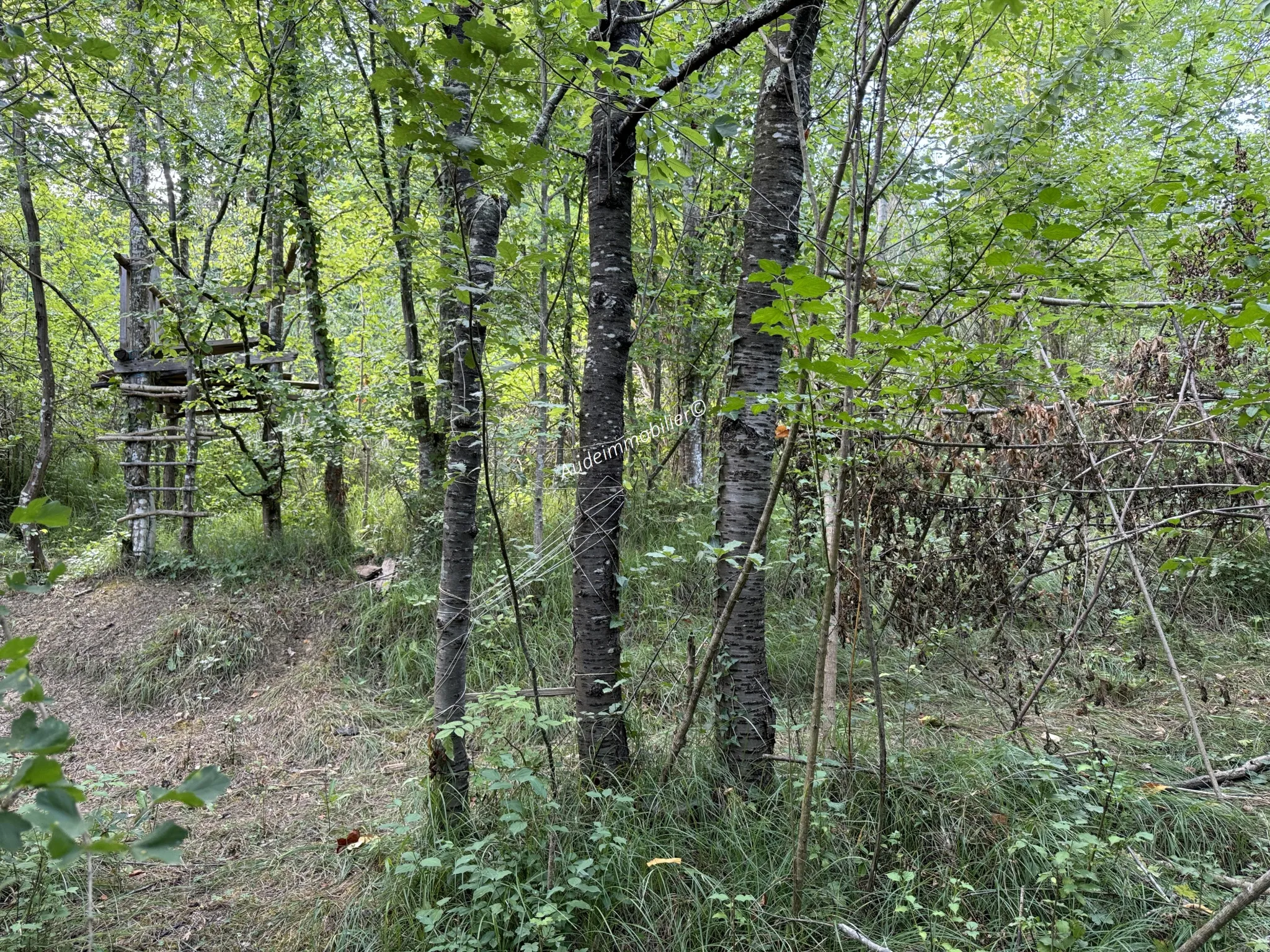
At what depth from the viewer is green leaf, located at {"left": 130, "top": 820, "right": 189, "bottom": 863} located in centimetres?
75

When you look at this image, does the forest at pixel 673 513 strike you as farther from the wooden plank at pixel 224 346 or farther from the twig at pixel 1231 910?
the wooden plank at pixel 224 346

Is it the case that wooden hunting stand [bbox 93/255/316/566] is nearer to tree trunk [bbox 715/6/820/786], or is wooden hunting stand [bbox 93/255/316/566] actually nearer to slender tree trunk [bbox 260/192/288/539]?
slender tree trunk [bbox 260/192/288/539]

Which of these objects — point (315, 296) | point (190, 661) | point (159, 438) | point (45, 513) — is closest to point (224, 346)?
point (315, 296)

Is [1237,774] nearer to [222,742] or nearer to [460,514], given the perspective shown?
[460,514]

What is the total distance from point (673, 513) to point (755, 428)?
3.24 m

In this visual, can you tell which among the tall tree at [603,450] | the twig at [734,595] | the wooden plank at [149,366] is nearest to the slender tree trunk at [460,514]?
the tall tree at [603,450]

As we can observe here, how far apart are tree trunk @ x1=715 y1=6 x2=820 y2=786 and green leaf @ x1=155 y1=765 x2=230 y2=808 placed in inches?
81.9

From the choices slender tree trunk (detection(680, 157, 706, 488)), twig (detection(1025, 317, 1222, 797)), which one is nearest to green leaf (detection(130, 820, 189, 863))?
twig (detection(1025, 317, 1222, 797))

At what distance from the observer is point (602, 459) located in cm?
281

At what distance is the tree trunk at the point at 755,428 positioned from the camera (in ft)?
8.87

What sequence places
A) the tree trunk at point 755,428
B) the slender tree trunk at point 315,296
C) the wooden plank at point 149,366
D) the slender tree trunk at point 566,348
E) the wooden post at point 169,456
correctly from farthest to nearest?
the wooden post at point 169,456 < the wooden plank at point 149,366 < the slender tree trunk at point 315,296 < the slender tree trunk at point 566,348 < the tree trunk at point 755,428

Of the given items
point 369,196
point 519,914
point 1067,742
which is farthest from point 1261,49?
point 369,196

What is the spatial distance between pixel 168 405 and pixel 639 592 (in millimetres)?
5751

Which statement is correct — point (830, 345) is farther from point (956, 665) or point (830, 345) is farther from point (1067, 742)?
point (956, 665)
